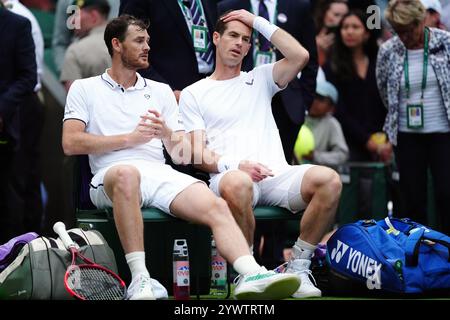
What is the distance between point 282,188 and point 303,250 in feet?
1.25

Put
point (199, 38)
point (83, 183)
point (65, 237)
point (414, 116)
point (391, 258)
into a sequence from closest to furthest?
point (65, 237) < point (391, 258) < point (83, 183) < point (199, 38) < point (414, 116)

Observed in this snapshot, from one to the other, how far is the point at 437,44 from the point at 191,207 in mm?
2855

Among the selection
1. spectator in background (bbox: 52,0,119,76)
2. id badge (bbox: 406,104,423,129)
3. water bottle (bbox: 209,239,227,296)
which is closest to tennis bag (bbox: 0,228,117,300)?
water bottle (bbox: 209,239,227,296)

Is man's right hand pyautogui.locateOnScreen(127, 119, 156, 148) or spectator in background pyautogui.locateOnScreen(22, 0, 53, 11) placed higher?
spectator in background pyautogui.locateOnScreen(22, 0, 53, 11)

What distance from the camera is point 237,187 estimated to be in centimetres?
675

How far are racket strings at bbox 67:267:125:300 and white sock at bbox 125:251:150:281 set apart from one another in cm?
11

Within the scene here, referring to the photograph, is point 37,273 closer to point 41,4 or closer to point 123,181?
point 123,181

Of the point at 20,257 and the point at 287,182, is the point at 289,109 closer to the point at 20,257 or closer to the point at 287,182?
the point at 287,182

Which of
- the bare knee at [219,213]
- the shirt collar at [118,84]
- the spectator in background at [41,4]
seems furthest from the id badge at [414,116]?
the spectator in background at [41,4]

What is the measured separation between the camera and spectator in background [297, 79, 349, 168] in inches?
400

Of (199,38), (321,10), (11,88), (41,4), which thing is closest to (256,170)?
(199,38)

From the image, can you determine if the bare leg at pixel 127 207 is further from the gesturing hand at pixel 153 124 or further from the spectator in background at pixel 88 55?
the spectator in background at pixel 88 55

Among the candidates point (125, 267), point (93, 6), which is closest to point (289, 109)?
point (125, 267)

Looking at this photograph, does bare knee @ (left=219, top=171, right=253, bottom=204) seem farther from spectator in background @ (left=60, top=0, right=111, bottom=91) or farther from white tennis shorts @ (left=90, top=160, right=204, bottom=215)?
spectator in background @ (left=60, top=0, right=111, bottom=91)
